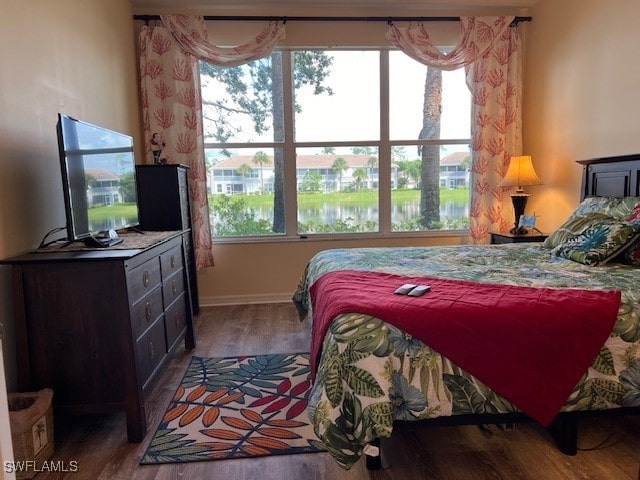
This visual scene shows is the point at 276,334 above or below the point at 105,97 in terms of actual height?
below

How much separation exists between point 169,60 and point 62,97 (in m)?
1.49

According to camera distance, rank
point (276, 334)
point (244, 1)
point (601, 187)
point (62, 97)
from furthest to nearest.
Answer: point (244, 1), point (276, 334), point (601, 187), point (62, 97)

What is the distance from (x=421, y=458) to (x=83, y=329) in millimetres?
1620

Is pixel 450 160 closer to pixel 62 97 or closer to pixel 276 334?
pixel 276 334

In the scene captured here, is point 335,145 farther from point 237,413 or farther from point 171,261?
point 237,413

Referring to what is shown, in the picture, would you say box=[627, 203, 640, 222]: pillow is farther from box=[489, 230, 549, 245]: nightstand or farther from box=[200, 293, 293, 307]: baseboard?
box=[200, 293, 293, 307]: baseboard

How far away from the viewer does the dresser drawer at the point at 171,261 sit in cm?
254

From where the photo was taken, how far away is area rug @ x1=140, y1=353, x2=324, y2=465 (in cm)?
188

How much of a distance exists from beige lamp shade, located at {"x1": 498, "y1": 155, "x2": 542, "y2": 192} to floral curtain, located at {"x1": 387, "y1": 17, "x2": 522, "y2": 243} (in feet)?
1.00

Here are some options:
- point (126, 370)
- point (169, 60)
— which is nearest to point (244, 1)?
point (169, 60)

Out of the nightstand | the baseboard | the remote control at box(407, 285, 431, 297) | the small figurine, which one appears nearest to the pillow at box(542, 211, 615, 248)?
the nightstand

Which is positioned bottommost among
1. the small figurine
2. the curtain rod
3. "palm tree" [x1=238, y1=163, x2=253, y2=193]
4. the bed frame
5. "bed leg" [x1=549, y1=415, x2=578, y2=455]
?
"bed leg" [x1=549, y1=415, x2=578, y2=455]

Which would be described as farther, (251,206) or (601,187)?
(251,206)

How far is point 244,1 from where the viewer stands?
12.2ft
